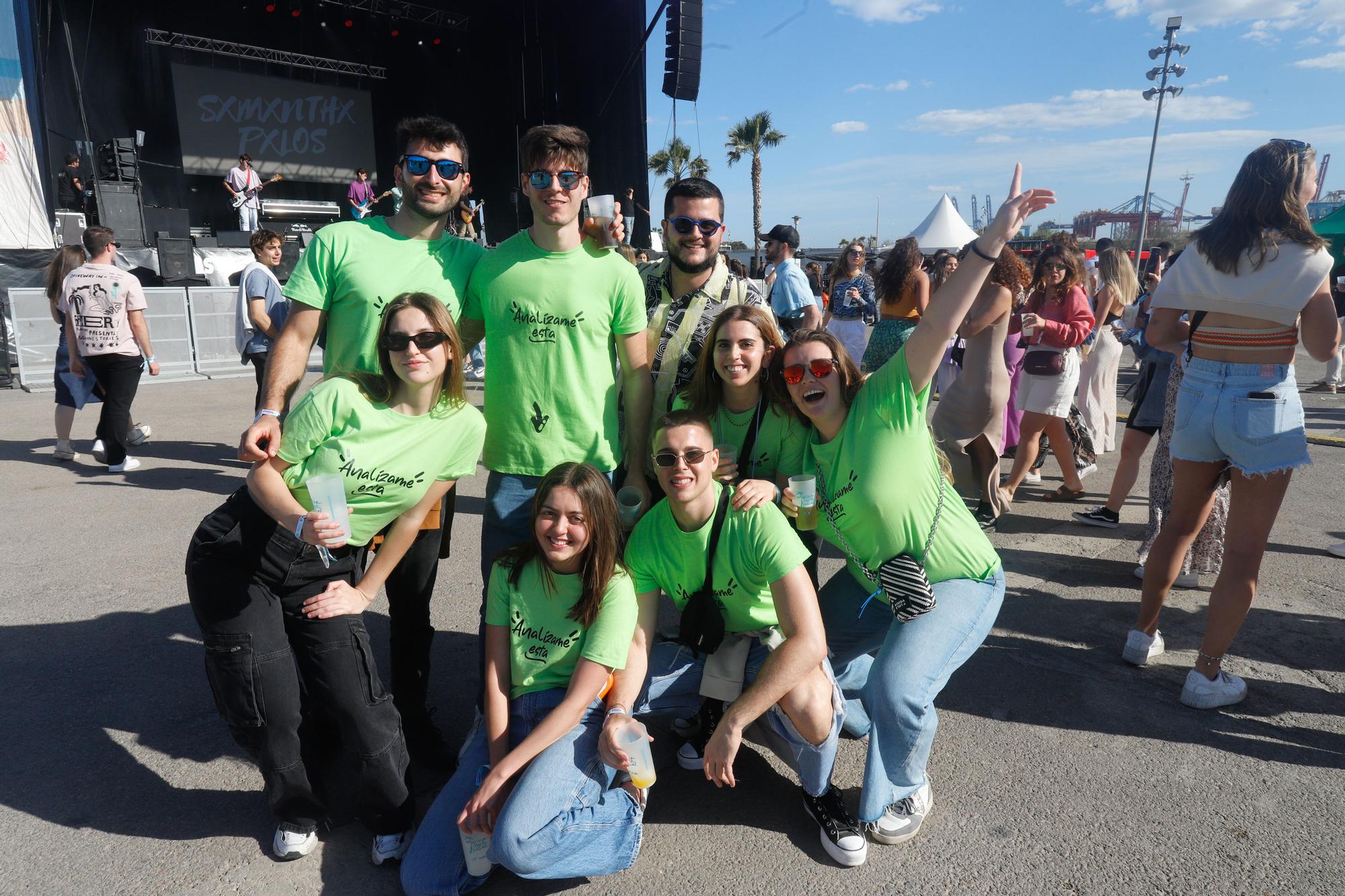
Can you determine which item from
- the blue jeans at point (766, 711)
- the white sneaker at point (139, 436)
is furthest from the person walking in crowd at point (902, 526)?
the white sneaker at point (139, 436)

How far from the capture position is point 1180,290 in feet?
9.73

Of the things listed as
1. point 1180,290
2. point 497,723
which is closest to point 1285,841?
point 1180,290

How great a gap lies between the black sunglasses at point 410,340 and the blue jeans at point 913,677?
62.7 inches

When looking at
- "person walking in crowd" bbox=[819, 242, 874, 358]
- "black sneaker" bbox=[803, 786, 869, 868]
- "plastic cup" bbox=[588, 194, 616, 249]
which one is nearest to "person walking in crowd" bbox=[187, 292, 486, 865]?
"plastic cup" bbox=[588, 194, 616, 249]

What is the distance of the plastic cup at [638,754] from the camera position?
6.79 ft

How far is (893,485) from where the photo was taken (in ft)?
7.79

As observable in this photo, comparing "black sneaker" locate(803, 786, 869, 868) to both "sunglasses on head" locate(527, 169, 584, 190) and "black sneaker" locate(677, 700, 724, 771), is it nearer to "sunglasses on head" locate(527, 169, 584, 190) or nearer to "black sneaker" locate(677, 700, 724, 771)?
"black sneaker" locate(677, 700, 724, 771)

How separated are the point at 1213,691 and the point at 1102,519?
2.23m

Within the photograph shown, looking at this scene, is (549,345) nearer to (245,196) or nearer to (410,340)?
(410,340)

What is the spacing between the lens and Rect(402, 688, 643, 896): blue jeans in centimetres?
197

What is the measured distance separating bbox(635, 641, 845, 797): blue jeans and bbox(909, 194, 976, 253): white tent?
37.9 ft

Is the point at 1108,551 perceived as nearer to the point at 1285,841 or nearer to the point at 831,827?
the point at 1285,841

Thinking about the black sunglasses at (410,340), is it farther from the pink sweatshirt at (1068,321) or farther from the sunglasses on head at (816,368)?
the pink sweatshirt at (1068,321)

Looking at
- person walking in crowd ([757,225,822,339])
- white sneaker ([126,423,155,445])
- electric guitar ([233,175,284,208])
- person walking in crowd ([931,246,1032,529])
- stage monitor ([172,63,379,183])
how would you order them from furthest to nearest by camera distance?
stage monitor ([172,63,379,183])
electric guitar ([233,175,284,208])
white sneaker ([126,423,155,445])
person walking in crowd ([757,225,822,339])
person walking in crowd ([931,246,1032,529])
